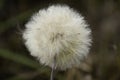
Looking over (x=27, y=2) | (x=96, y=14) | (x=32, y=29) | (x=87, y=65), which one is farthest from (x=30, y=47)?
(x=27, y=2)

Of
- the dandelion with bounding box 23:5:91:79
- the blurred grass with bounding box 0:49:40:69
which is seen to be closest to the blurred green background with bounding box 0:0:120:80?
the blurred grass with bounding box 0:49:40:69

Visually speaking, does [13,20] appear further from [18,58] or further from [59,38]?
[59,38]

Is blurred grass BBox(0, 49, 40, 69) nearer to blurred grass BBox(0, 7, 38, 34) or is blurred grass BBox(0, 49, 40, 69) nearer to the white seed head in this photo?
blurred grass BBox(0, 7, 38, 34)

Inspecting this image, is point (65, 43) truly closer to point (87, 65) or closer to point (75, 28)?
point (75, 28)

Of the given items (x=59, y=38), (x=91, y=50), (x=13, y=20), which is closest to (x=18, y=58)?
(x=13, y=20)

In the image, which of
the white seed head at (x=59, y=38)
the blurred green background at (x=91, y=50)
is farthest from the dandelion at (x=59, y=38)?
the blurred green background at (x=91, y=50)

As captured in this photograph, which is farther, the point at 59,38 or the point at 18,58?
the point at 18,58

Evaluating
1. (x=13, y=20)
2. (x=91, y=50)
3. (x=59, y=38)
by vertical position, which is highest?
(x=13, y=20)
